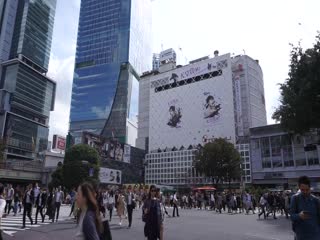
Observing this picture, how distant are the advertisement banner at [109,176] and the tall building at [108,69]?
59582 millimetres

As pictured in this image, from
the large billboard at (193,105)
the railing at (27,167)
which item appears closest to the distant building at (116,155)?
the railing at (27,167)

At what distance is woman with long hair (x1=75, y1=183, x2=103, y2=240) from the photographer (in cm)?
344

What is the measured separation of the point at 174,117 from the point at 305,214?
4083 inches

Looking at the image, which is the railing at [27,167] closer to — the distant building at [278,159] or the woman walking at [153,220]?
the distant building at [278,159]

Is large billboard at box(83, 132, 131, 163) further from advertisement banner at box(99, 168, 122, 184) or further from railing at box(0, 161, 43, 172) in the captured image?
railing at box(0, 161, 43, 172)

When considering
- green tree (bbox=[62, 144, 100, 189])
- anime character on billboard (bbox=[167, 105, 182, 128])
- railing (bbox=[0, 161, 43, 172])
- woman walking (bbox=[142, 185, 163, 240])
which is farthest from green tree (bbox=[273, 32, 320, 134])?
anime character on billboard (bbox=[167, 105, 182, 128])

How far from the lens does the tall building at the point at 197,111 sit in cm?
9400

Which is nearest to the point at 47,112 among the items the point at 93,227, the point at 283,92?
the point at 283,92

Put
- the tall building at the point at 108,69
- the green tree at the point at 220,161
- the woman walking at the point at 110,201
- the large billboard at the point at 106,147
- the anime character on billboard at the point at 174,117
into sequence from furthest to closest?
the tall building at the point at 108,69 < the anime character on billboard at the point at 174,117 < the large billboard at the point at 106,147 < the green tree at the point at 220,161 < the woman walking at the point at 110,201

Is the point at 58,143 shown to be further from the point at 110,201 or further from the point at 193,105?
the point at 110,201

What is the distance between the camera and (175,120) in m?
108

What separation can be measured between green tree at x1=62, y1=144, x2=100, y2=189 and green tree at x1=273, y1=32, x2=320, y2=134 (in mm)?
32675

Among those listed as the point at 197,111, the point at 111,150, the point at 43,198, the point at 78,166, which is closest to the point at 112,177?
the point at 111,150

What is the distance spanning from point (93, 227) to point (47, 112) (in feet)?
444
